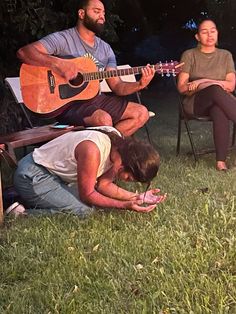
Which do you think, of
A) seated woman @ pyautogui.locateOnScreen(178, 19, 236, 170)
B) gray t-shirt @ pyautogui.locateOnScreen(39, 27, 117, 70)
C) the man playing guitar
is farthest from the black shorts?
seated woman @ pyautogui.locateOnScreen(178, 19, 236, 170)

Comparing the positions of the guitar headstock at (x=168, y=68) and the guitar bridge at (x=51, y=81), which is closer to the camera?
the guitar bridge at (x=51, y=81)

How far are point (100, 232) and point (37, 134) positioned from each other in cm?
122

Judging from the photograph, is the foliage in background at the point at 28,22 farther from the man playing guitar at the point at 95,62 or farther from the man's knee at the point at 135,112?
the man's knee at the point at 135,112

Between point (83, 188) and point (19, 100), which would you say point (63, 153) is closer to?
point (83, 188)

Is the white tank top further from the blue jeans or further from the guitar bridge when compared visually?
the guitar bridge

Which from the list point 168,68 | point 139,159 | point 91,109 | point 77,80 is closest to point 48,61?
point 77,80

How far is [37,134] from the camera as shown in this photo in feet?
13.3

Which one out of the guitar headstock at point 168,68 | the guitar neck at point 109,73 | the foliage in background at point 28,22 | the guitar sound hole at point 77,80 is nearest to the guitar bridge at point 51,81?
the guitar sound hole at point 77,80

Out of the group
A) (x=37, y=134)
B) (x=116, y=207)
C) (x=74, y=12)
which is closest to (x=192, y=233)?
(x=116, y=207)

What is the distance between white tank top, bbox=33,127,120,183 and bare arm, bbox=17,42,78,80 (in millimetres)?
1123

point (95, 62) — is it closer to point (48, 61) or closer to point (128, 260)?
point (48, 61)

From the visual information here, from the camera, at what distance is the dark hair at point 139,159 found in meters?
3.04

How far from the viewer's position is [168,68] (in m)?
4.87

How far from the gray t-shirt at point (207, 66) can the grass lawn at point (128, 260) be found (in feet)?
5.19
